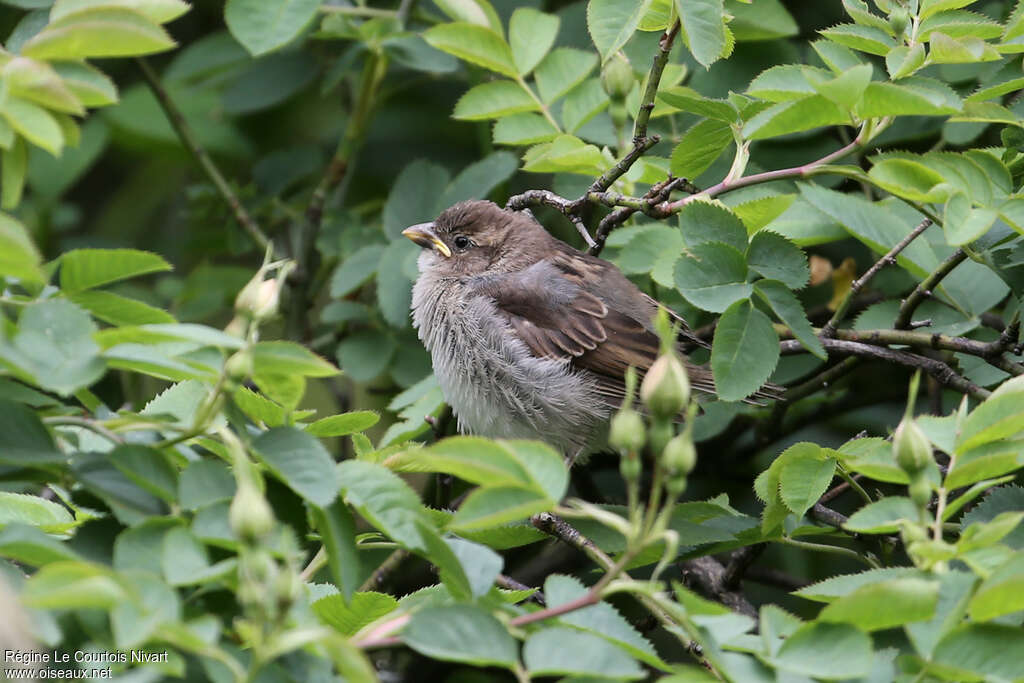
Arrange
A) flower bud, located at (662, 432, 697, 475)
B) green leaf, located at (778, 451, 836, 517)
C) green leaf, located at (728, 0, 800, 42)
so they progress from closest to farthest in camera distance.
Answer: flower bud, located at (662, 432, 697, 475) < green leaf, located at (778, 451, 836, 517) < green leaf, located at (728, 0, 800, 42)

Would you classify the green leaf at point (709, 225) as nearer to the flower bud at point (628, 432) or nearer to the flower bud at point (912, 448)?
the flower bud at point (912, 448)

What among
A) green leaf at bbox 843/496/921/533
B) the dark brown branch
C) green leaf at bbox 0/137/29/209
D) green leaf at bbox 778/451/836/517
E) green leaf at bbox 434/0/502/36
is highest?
green leaf at bbox 434/0/502/36

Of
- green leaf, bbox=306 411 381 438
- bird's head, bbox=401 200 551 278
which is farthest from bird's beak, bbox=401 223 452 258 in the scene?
green leaf, bbox=306 411 381 438

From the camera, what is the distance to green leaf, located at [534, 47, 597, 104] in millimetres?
3527

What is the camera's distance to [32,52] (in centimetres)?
194

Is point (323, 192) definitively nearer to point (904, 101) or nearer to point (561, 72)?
point (561, 72)

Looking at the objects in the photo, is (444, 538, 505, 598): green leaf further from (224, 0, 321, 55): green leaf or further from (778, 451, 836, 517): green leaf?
(224, 0, 321, 55): green leaf

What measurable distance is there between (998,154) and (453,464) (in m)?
1.96

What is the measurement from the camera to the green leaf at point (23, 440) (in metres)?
1.80

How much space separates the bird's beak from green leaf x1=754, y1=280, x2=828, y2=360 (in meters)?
1.76

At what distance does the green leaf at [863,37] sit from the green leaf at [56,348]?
189 cm

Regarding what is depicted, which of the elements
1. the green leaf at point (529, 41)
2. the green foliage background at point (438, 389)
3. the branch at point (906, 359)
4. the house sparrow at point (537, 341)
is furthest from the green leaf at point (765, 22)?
the branch at point (906, 359)

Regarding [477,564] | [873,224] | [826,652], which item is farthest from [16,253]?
[873,224]

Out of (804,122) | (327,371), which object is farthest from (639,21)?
(327,371)
